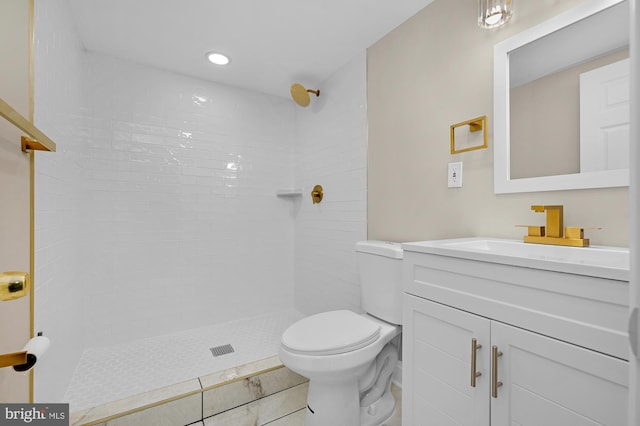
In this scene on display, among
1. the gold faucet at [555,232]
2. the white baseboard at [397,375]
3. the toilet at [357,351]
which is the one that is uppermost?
the gold faucet at [555,232]

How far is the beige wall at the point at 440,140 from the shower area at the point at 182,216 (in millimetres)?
219

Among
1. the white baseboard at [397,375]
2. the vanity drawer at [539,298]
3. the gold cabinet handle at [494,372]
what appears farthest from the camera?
the white baseboard at [397,375]

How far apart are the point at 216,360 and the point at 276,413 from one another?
53cm

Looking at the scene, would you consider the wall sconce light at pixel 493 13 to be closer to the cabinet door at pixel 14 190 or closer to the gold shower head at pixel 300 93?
the gold shower head at pixel 300 93

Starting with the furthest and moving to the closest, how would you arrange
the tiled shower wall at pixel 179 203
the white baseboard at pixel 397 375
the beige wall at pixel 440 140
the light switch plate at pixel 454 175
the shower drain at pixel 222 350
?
the tiled shower wall at pixel 179 203 < the shower drain at pixel 222 350 < the white baseboard at pixel 397 375 < the light switch plate at pixel 454 175 < the beige wall at pixel 440 140

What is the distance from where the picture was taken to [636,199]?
379mm

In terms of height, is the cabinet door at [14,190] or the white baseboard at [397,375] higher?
the cabinet door at [14,190]

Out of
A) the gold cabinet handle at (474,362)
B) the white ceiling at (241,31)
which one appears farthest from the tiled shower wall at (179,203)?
the gold cabinet handle at (474,362)

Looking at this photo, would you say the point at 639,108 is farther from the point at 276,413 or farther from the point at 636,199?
the point at 276,413

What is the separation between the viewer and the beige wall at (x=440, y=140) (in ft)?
3.91

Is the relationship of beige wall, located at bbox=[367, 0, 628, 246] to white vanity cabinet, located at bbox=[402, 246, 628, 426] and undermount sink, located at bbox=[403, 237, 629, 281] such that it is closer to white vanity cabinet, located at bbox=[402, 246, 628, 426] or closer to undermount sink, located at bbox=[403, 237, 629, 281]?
undermount sink, located at bbox=[403, 237, 629, 281]

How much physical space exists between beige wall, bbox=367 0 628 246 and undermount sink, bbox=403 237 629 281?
10 cm

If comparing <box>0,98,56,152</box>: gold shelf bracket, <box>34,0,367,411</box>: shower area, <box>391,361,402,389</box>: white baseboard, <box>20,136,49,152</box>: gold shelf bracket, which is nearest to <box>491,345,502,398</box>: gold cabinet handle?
<box>391,361,402,389</box>: white baseboard

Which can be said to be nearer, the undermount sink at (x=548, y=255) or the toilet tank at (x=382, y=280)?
the undermount sink at (x=548, y=255)
